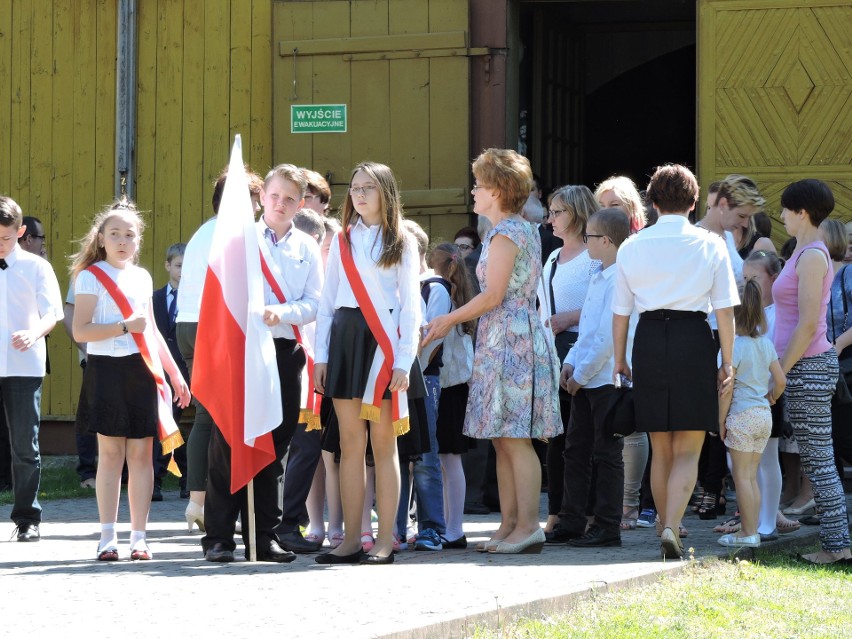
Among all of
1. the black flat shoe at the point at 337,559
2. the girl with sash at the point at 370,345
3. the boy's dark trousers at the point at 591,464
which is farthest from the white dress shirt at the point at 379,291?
the boy's dark trousers at the point at 591,464

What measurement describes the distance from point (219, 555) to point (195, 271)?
139 centimetres

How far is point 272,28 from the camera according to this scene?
11.1 m

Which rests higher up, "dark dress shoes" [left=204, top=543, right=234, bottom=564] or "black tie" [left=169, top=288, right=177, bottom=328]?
"black tie" [left=169, top=288, right=177, bottom=328]

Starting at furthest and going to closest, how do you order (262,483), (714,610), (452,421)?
(452,421) < (262,483) < (714,610)

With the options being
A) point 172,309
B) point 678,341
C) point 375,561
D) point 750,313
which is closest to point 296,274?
point 375,561

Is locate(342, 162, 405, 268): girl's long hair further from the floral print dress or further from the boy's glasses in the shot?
the floral print dress

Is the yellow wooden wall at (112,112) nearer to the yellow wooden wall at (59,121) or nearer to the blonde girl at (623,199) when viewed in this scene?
the yellow wooden wall at (59,121)

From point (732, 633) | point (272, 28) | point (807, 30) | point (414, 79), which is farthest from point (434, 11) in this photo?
point (732, 633)

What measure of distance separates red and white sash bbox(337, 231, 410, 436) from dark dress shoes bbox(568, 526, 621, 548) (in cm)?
118

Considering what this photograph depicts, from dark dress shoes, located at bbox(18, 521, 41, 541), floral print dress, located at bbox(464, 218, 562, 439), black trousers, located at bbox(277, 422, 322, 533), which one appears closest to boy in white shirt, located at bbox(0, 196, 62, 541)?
dark dress shoes, located at bbox(18, 521, 41, 541)

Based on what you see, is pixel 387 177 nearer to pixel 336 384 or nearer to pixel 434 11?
pixel 336 384

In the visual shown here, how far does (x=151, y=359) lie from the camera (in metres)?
6.42

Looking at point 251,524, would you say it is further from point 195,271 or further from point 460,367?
point 460,367

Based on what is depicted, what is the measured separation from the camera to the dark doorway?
12.2 meters
